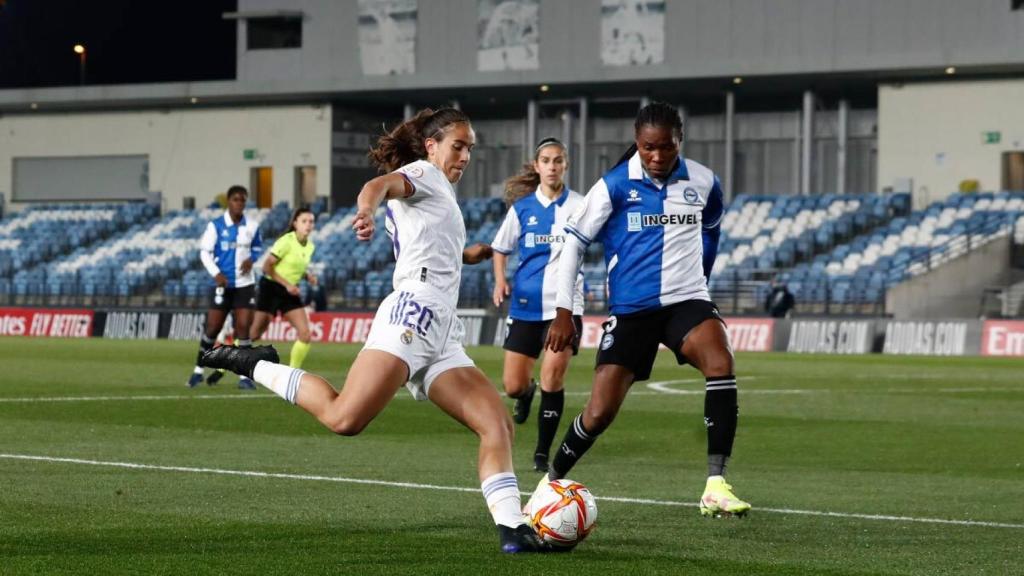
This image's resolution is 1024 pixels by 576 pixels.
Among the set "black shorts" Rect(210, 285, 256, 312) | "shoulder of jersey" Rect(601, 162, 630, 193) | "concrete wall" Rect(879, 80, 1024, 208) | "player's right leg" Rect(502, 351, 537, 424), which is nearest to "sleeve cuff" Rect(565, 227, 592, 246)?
"shoulder of jersey" Rect(601, 162, 630, 193)

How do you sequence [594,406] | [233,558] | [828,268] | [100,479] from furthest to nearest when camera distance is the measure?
[828,268] → [100,479] → [594,406] → [233,558]

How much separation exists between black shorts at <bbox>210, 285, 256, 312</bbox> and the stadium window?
4015 cm

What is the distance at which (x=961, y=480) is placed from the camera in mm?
11930

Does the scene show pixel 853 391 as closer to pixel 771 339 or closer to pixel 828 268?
pixel 771 339

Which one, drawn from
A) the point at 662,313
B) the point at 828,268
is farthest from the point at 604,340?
the point at 828,268

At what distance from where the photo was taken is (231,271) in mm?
21922

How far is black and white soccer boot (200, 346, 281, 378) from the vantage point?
8.88m

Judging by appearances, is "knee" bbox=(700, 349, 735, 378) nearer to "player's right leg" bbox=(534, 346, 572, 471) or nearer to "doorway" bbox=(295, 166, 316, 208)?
"player's right leg" bbox=(534, 346, 572, 471)

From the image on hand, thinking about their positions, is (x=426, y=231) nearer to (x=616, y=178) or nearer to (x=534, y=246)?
(x=616, y=178)

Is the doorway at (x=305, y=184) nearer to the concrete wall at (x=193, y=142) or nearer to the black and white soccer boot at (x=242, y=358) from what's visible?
the concrete wall at (x=193, y=142)

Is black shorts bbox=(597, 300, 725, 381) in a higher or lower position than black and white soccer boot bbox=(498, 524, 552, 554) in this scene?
higher

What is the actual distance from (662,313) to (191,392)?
11.9 metres

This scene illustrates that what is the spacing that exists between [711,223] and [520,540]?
284 cm

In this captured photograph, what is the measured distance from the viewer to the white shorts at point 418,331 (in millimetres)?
7922
